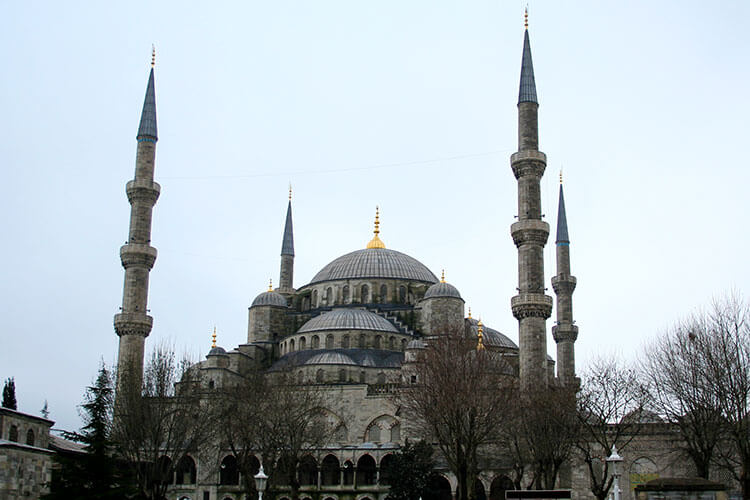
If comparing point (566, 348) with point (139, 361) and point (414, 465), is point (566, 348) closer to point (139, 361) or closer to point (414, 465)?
point (414, 465)

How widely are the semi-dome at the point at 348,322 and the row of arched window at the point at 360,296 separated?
4251 mm

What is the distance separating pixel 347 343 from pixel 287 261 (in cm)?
1359

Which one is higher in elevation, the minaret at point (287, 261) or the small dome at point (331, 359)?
the minaret at point (287, 261)

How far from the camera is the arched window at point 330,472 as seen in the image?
149ft

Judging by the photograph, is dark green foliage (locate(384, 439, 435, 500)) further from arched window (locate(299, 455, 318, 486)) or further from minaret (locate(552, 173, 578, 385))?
minaret (locate(552, 173, 578, 385))

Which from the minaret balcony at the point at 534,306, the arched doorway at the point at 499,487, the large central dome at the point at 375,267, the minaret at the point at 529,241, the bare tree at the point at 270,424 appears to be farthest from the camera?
the large central dome at the point at 375,267

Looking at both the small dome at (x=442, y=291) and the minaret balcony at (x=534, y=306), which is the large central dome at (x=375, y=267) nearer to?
the small dome at (x=442, y=291)

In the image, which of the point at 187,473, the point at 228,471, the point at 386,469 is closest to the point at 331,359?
the point at 228,471

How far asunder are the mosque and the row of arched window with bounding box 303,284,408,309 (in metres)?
0.07

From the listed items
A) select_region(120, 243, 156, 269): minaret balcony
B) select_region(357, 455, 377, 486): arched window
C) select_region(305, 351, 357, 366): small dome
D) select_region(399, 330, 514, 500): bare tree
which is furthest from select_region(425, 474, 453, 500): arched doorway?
select_region(120, 243, 156, 269): minaret balcony

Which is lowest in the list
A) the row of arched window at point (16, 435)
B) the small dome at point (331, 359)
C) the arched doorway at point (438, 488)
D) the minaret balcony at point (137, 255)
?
the arched doorway at point (438, 488)

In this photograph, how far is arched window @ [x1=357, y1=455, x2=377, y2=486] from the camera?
148 feet

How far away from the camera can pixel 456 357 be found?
32.4 meters

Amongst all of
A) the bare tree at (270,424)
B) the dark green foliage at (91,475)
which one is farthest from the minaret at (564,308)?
the dark green foliage at (91,475)
